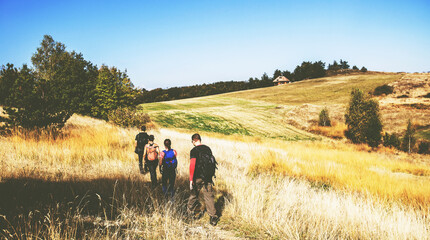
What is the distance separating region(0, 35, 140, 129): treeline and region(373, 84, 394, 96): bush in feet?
162

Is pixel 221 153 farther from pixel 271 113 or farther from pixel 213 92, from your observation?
pixel 213 92

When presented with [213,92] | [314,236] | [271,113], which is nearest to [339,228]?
[314,236]

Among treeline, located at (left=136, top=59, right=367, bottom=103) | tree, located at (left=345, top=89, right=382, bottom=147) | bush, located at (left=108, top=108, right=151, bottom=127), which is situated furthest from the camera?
treeline, located at (left=136, top=59, right=367, bottom=103)

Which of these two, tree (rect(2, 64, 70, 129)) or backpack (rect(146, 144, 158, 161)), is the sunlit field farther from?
tree (rect(2, 64, 70, 129))

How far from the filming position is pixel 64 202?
142 inches

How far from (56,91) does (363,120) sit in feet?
92.6

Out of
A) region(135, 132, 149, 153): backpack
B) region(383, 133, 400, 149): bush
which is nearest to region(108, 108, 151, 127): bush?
region(135, 132, 149, 153): backpack

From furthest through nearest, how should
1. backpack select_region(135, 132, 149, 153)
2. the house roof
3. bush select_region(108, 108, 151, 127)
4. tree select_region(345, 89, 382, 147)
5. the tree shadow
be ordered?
1. the house roof
2. tree select_region(345, 89, 382, 147)
3. bush select_region(108, 108, 151, 127)
4. backpack select_region(135, 132, 149, 153)
5. the tree shadow

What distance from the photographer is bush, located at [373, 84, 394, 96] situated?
44.3 metres

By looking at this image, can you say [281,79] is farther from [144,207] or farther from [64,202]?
[64,202]

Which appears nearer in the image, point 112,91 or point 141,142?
point 141,142

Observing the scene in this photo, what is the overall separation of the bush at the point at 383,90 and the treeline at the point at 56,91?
4924 cm

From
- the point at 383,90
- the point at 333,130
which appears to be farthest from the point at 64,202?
the point at 383,90

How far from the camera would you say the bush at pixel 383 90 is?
44338mm
